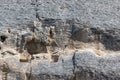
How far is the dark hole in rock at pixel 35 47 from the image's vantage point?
11.7 feet

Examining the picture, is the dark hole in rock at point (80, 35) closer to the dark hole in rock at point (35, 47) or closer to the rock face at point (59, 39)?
the rock face at point (59, 39)

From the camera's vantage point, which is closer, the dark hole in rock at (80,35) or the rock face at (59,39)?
the rock face at (59,39)

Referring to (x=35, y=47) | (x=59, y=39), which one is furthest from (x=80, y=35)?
(x=35, y=47)

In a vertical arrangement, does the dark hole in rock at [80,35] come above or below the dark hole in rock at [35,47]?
above

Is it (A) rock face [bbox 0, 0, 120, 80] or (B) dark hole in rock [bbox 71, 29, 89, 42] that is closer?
(A) rock face [bbox 0, 0, 120, 80]

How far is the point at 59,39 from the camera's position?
3564mm

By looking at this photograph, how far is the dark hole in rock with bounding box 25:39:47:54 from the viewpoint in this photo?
3559 mm

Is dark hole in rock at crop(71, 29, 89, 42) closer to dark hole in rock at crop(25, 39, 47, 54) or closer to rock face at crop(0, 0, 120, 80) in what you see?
rock face at crop(0, 0, 120, 80)

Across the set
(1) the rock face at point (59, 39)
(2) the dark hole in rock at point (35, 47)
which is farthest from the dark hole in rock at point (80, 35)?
(2) the dark hole in rock at point (35, 47)

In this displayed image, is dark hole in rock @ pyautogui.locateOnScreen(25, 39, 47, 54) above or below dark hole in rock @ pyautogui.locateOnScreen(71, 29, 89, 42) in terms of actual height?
below

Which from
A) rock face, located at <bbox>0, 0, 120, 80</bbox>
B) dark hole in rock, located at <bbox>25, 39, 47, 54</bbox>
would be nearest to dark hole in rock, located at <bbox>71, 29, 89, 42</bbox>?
rock face, located at <bbox>0, 0, 120, 80</bbox>

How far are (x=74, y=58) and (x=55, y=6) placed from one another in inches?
22.1

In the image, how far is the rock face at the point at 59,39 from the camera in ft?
11.0

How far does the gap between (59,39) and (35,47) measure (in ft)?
0.74
